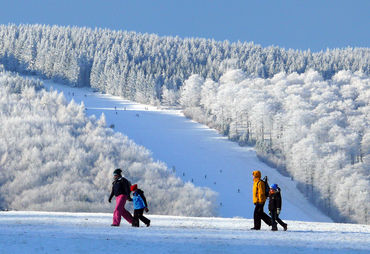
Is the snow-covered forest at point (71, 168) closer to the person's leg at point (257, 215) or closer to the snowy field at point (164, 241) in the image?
the person's leg at point (257, 215)

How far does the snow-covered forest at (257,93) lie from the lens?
74.8 m

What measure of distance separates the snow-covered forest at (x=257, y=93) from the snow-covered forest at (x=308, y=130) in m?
0.15

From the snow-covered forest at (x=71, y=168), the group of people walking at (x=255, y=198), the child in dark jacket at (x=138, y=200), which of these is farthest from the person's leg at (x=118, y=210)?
the snow-covered forest at (x=71, y=168)

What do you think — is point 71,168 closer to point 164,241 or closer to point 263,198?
point 263,198

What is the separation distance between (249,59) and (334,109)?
76320 millimetres

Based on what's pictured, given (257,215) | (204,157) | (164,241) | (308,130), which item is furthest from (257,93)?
(164,241)

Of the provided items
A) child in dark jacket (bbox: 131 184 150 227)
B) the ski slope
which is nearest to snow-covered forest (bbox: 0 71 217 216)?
the ski slope

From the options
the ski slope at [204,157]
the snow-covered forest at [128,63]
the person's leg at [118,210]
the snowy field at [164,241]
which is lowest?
the snowy field at [164,241]

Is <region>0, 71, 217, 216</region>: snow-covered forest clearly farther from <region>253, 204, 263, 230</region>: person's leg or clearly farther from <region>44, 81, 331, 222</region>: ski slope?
<region>253, 204, 263, 230</region>: person's leg

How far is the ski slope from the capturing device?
62156mm

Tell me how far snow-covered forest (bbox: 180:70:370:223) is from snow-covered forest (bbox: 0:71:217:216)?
20575mm

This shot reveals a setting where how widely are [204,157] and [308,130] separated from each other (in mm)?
21607

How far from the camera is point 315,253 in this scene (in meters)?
11.3

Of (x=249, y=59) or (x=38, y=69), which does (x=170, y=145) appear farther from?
(x=249, y=59)
